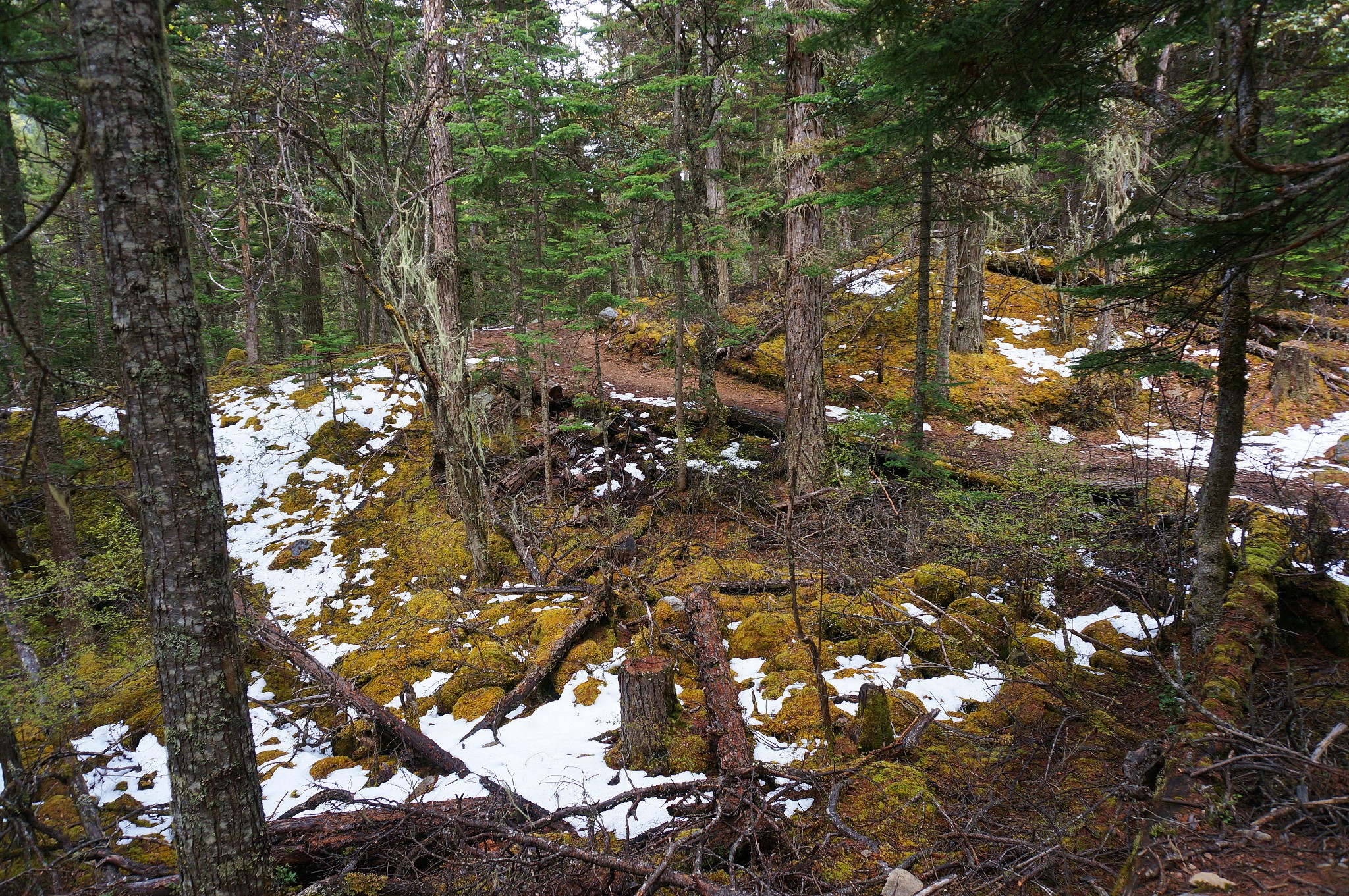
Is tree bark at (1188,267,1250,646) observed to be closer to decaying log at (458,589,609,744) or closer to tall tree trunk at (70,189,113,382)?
decaying log at (458,589,609,744)

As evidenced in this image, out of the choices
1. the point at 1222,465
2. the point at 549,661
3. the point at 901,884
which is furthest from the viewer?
the point at 549,661

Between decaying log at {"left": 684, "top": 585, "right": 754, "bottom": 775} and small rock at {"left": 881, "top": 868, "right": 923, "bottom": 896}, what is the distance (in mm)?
1037

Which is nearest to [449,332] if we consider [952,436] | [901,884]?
[901,884]

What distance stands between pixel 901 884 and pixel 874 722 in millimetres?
1452

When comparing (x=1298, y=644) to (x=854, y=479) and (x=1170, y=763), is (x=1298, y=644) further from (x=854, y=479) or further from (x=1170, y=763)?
(x=854, y=479)

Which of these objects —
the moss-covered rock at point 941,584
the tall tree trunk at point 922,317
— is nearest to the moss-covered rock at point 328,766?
the moss-covered rock at point 941,584

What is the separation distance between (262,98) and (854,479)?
8189 mm

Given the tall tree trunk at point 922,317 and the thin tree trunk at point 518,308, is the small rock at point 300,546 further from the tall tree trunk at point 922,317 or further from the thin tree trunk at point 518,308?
the tall tree trunk at point 922,317

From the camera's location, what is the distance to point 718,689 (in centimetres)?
461

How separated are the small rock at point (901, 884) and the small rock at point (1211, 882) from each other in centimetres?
102

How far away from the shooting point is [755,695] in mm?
5020

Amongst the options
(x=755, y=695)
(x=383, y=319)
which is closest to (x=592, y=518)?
(x=755, y=695)

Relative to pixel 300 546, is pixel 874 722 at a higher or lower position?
higher

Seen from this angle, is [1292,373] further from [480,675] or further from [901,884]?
[480,675]
